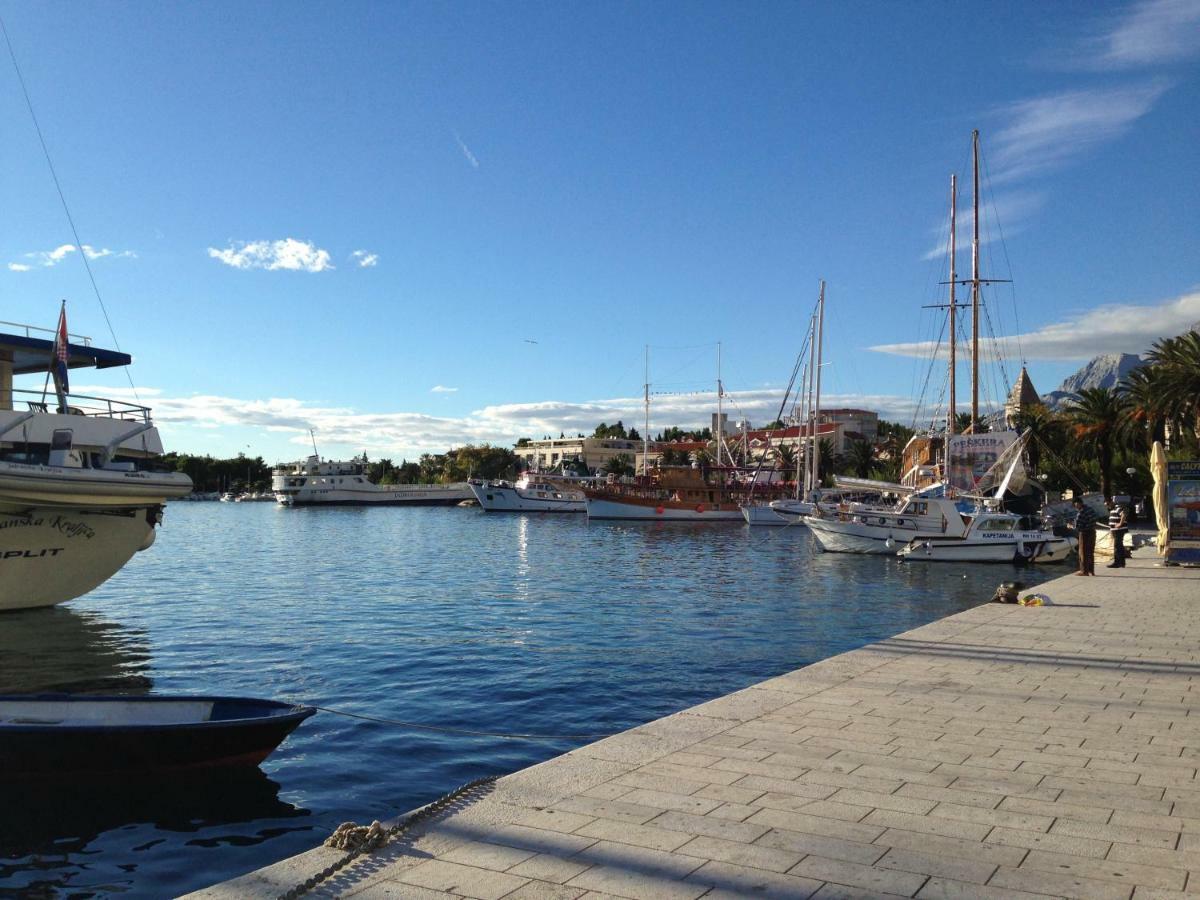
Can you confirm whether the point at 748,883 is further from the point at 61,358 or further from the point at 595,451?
the point at 595,451

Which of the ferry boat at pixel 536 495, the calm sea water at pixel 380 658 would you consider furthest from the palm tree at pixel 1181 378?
the ferry boat at pixel 536 495

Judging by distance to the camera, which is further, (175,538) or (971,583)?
(175,538)

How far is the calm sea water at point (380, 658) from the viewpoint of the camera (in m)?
7.88

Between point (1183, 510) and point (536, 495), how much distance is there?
273 ft

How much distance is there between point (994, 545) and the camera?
38.4 metres

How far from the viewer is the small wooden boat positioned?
27.0 ft

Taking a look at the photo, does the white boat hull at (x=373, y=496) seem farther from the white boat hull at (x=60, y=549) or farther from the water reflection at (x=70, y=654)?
the white boat hull at (x=60, y=549)

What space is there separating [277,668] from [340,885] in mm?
11307

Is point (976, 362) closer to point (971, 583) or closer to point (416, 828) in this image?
point (971, 583)

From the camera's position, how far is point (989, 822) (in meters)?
5.64

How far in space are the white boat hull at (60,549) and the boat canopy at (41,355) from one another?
13.7 feet

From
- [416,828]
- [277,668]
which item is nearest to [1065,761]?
[416,828]

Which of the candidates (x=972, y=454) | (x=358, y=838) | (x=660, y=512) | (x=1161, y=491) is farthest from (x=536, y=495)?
(x=358, y=838)

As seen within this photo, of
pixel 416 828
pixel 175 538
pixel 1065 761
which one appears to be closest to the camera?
pixel 416 828
